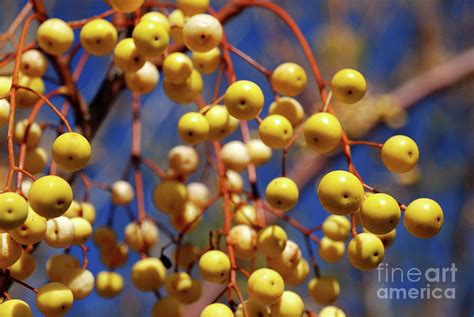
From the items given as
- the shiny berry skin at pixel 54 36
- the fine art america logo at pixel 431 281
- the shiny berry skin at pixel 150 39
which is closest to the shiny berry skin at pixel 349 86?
the shiny berry skin at pixel 150 39

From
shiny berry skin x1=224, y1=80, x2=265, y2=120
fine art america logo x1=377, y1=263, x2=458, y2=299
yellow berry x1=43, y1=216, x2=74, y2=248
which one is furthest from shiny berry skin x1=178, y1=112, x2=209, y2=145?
fine art america logo x1=377, y1=263, x2=458, y2=299

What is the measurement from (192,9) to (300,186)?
65 cm

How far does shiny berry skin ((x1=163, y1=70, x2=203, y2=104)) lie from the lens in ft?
2.31

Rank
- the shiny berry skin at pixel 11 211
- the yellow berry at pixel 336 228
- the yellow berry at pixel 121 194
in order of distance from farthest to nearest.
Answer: the yellow berry at pixel 121 194, the yellow berry at pixel 336 228, the shiny berry skin at pixel 11 211

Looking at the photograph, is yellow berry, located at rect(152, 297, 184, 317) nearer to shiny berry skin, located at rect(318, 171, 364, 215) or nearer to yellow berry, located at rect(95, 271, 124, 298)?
yellow berry, located at rect(95, 271, 124, 298)

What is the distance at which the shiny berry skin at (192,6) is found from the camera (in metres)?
0.72

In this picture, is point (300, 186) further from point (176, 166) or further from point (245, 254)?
point (245, 254)

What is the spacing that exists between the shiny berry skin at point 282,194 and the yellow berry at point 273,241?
2cm

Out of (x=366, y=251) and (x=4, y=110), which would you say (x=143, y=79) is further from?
(x=366, y=251)

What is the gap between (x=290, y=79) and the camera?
709mm

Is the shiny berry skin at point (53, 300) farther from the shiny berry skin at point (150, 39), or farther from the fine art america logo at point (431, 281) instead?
the fine art america logo at point (431, 281)

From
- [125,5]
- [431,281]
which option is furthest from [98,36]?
[431,281]

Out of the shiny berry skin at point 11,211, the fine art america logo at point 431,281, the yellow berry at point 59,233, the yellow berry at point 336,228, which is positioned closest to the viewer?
the shiny berry skin at point 11,211

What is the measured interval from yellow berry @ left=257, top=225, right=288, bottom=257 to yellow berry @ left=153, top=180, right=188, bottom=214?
6.4 inches
